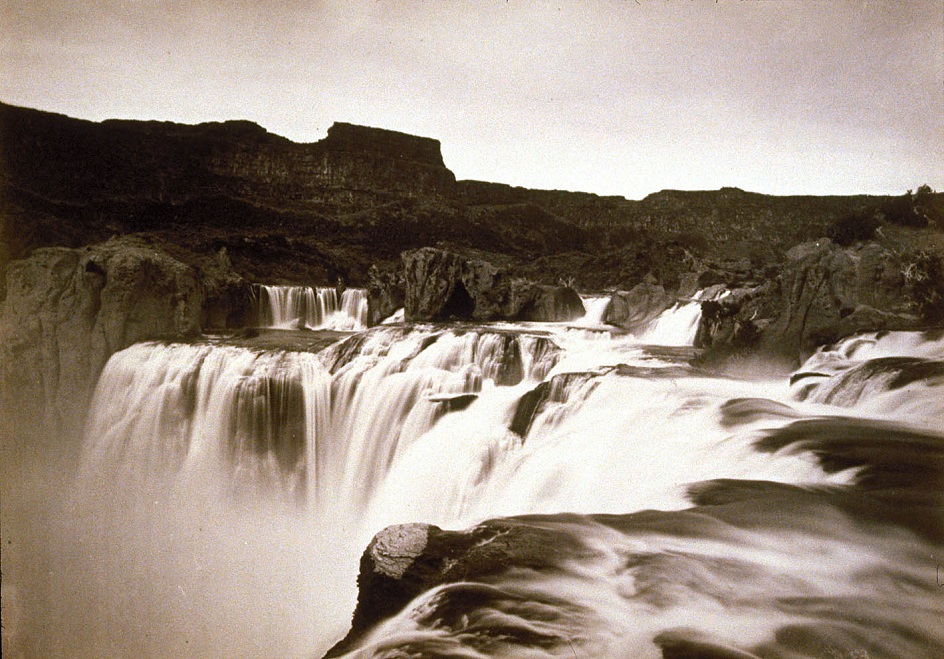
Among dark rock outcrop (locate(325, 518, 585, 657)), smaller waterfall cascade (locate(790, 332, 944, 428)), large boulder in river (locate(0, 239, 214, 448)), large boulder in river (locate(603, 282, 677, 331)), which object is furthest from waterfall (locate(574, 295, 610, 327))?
dark rock outcrop (locate(325, 518, 585, 657))

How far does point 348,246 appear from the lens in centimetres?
1789

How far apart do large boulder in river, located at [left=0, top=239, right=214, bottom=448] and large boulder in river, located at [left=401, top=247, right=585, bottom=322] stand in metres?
6.01

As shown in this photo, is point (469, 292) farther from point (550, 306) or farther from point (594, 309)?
point (594, 309)

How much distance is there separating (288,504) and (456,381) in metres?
3.32

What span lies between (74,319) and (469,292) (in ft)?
32.1

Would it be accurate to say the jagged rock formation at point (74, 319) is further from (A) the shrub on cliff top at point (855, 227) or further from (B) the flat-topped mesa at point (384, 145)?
(A) the shrub on cliff top at point (855, 227)

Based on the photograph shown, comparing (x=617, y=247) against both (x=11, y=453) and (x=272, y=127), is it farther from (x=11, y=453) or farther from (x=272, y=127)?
(x=11, y=453)

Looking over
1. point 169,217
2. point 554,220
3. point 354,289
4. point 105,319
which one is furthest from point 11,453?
point 554,220

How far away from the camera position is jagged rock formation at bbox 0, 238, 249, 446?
522 inches

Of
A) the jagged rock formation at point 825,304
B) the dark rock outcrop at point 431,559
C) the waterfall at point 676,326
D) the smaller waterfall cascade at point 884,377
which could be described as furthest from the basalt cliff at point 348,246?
the dark rock outcrop at point 431,559

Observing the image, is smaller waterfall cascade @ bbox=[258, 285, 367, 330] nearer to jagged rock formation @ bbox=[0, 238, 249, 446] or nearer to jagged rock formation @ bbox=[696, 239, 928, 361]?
jagged rock formation @ bbox=[0, 238, 249, 446]

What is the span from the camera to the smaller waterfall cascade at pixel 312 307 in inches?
695

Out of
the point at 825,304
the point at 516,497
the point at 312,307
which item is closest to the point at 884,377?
the point at 825,304

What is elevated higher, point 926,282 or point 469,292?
point 926,282
